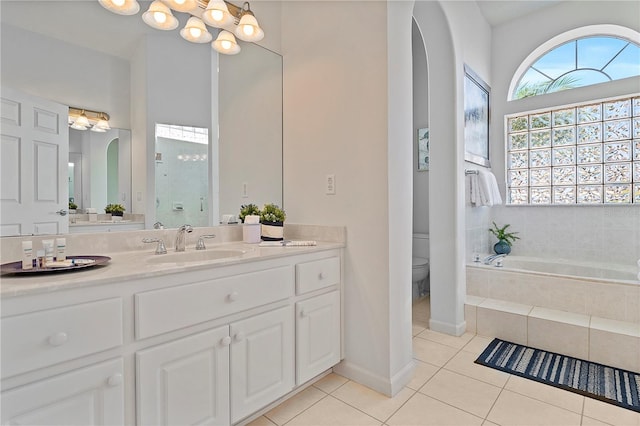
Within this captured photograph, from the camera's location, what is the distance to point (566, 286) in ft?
7.91

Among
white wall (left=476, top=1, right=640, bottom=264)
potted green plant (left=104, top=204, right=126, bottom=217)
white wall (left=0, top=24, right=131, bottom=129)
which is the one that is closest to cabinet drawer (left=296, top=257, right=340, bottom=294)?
potted green plant (left=104, top=204, right=126, bottom=217)

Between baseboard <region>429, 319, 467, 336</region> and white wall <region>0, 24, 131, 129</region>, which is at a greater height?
white wall <region>0, 24, 131, 129</region>

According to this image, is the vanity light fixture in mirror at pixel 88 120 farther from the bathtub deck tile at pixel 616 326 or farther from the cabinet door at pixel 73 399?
the bathtub deck tile at pixel 616 326

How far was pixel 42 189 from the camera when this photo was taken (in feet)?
4.48

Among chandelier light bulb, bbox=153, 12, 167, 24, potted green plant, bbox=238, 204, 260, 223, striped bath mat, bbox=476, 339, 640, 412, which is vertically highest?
chandelier light bulb, bbox=153, 12, 167, 24

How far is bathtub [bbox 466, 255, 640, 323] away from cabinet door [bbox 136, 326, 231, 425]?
2333 millimetres

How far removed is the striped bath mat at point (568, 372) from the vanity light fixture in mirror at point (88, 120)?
265 centimetres

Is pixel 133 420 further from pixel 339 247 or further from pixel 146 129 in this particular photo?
pixel 146 129

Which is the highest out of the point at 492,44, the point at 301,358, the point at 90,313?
the point at 492,44

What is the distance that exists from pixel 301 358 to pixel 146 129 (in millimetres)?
1491

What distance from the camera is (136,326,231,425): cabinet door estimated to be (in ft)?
3.63

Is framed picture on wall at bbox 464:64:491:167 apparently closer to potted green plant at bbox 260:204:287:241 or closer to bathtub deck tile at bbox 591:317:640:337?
bathtub deck tile at bbox 591:317:640:337

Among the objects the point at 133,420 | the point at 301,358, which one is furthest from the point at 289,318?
the point at 133,420

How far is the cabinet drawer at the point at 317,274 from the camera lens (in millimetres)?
1677
